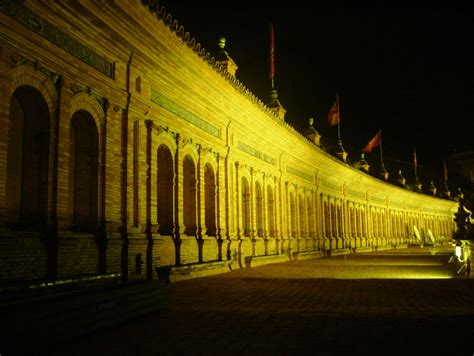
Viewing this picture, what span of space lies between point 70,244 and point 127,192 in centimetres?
272

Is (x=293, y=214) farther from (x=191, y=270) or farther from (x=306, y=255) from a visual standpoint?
(x=191, y=270)

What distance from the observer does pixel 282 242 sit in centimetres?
2673

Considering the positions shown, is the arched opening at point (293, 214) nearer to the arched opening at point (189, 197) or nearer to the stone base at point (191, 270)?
the stone base at point (191, 270)

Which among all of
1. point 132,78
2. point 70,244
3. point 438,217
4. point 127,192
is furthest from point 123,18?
point 438,217

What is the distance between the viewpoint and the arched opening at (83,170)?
12.0m

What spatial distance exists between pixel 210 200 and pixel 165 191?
3.37m

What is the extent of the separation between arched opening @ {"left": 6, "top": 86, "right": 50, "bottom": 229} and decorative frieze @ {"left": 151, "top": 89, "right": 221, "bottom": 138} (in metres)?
4.42

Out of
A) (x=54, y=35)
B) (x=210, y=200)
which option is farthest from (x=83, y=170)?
(x=210, y=200)

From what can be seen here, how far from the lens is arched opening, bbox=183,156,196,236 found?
57.0 feet

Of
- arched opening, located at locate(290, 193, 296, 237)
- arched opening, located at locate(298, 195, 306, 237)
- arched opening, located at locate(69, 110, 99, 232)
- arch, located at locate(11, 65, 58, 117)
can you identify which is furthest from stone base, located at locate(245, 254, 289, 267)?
arch, located at locate(11, 65, 58, 117)

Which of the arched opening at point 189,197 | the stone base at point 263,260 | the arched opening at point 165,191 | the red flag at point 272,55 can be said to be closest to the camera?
the arched opening at point 165,191

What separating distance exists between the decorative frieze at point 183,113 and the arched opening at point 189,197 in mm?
1404

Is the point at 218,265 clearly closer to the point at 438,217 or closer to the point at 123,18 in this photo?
the point at 123,18

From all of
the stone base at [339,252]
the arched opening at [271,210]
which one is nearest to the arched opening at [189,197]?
the arched opening at [271,210]
